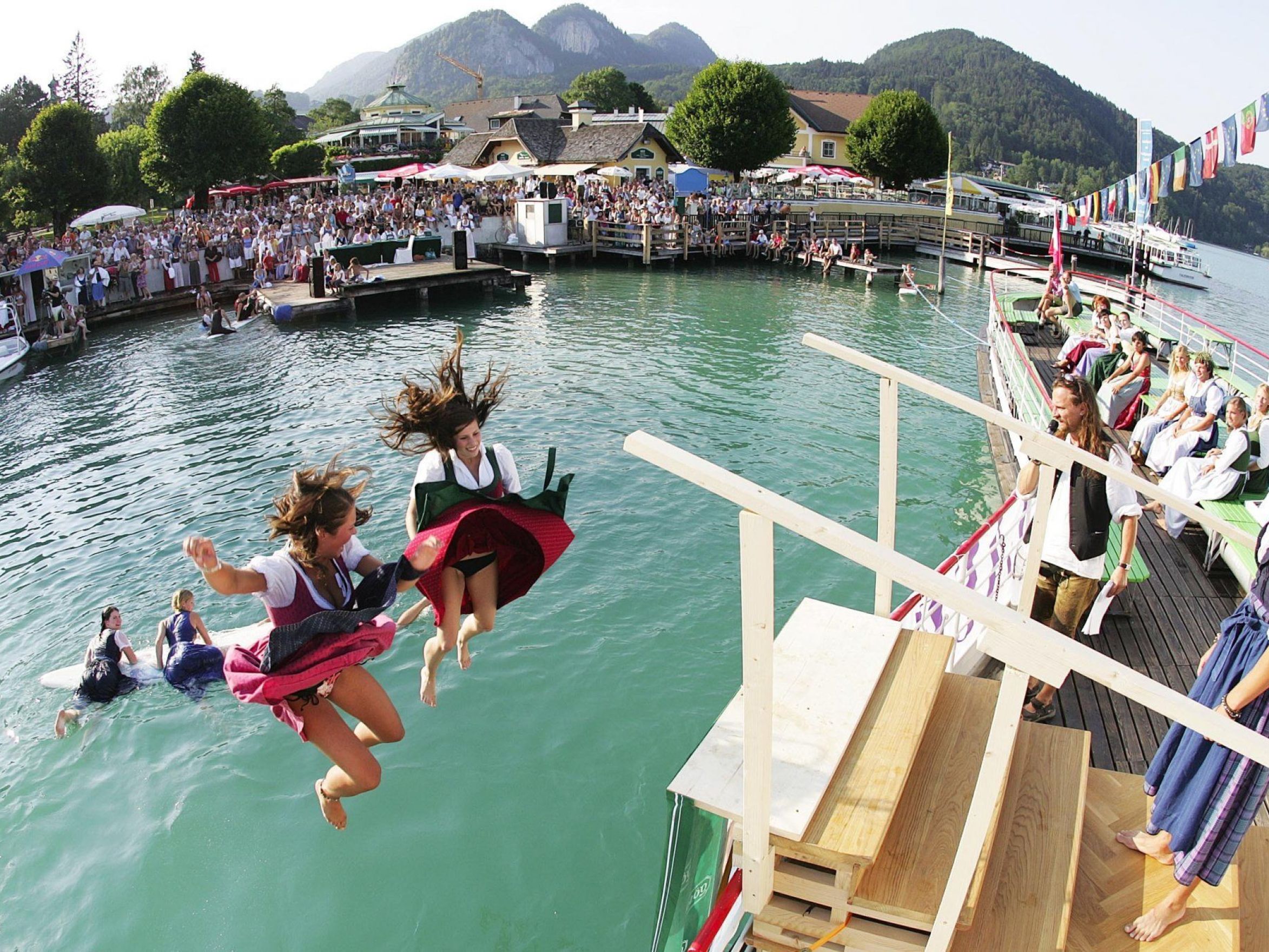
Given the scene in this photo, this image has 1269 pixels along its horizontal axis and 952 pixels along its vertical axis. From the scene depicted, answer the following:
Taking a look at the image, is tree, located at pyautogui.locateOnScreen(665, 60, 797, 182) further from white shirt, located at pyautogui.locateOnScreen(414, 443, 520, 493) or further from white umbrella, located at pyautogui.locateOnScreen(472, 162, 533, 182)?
white shirt, located at pyautogui.locateOnScreen(414, 443, 520, 493)

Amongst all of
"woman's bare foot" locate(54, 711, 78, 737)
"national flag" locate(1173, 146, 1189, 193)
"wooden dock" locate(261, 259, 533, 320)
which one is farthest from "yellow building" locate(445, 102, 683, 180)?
"woman's bare foot" locate(54, 711, 78, 737)

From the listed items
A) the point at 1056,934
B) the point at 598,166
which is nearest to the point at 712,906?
the point at 1056,934

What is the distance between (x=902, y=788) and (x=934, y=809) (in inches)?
9.8

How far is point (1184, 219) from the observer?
11994cm

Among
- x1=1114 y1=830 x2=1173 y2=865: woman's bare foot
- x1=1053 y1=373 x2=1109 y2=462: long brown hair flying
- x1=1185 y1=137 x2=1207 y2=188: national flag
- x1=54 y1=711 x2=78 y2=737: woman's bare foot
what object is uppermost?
x1=1185 y1=137 x2=1207 y2=188: national flag

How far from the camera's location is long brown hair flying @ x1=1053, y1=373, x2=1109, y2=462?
17.0 ft

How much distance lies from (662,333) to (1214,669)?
21.4 m

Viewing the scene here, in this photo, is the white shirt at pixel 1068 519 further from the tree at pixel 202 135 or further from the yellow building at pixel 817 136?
the yellow building at pixel 817 136

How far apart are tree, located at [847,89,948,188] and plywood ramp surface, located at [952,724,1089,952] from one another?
60.7m

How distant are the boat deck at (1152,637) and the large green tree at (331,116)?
5218 inches

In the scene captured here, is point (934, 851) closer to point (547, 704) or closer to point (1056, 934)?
point (1056, 934)

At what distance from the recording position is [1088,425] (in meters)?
5.20

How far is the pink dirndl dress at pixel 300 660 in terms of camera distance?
4152mm

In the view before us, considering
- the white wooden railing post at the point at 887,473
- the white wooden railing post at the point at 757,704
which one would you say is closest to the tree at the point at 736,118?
the white wooden railing post at the point at 887,473
